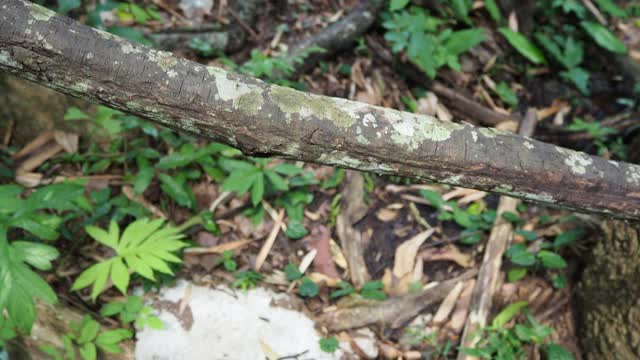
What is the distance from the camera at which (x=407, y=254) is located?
3.13m

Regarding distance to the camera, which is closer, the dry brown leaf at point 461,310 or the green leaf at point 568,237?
the dry brown leaf at point 461,310

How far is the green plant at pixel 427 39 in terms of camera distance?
3697mm

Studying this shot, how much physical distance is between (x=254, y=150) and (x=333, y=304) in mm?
1554

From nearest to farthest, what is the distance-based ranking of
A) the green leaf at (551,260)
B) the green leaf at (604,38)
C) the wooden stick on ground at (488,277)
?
the wooden stick on ground at (488,277) → the green leaf at (551,260) → the green leaf at (604,38)

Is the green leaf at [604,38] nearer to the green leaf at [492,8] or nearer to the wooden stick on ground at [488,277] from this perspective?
the green leaf at [492,8]

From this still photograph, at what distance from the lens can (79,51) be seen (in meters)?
1.46

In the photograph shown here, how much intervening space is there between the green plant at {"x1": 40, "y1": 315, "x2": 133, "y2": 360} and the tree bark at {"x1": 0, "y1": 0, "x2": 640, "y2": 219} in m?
1.36

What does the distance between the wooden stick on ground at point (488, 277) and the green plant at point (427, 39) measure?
4.01 feet

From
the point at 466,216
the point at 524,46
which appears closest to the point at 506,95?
the point at 524,46

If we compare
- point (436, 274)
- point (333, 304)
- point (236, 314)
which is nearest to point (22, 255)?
point (236, 314)

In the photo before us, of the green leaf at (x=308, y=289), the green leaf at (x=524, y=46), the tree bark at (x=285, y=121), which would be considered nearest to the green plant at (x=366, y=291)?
the green leaf at (x=308, y=289)

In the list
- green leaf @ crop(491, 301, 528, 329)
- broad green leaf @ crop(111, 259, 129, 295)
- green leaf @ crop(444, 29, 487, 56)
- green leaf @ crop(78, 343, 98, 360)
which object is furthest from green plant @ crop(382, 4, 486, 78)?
green leaf @ crop(78, 343, 98, 360)

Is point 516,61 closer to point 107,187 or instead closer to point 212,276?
point 212,276

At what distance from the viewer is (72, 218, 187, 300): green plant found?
2371 millimetres
